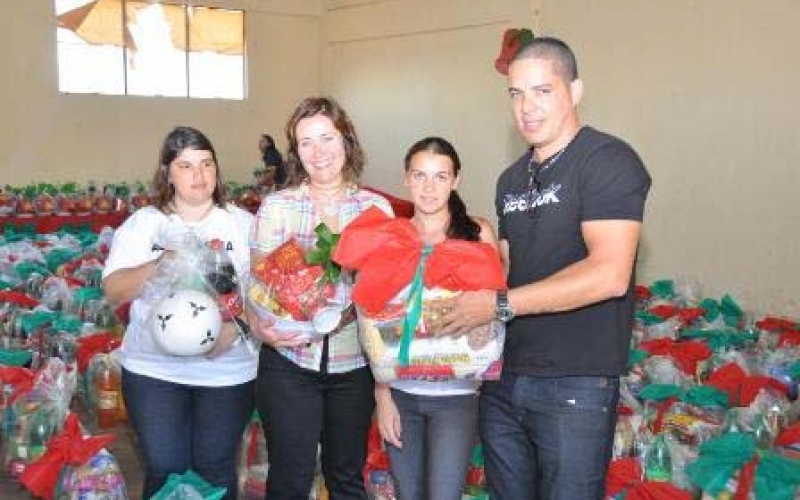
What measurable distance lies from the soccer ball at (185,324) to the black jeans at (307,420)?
18 cm

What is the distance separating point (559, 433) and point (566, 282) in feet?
1.11

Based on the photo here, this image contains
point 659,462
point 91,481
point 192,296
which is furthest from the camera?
point 91,481

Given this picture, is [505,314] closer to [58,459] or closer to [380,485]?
[380,485]

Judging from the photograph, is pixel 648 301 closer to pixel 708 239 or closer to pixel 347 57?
pixel 708 239

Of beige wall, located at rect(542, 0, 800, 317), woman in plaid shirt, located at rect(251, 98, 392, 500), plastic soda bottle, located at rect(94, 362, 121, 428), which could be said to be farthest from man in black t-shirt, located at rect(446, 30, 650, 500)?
beige wall, located at rect(542, 0, 800, 317)

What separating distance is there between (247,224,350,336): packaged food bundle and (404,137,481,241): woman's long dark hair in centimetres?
31

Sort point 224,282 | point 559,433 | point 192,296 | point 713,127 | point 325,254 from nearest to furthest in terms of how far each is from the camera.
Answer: point 559,433 → point 325,254 → point 192,296 → point 224,282 → point 713,127

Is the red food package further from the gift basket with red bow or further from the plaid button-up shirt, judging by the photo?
the gift basket with red bow

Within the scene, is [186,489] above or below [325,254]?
below

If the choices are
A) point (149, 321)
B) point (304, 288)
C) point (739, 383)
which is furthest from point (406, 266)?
point (739, 383)

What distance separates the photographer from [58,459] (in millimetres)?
2855

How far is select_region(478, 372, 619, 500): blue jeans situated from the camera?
1737 mm

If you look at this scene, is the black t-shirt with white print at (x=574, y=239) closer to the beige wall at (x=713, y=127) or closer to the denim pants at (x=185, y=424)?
the denim pants at (x=185, y=424)

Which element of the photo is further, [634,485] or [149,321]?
[634,485]
